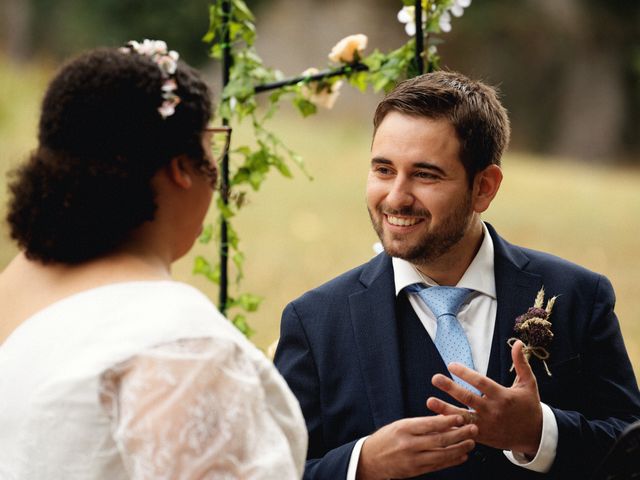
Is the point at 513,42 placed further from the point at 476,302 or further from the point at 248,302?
the point at 476,302

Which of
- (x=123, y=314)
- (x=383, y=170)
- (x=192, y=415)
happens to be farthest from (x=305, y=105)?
(x=192, y=415)

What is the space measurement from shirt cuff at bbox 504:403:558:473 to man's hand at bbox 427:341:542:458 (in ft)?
0.10

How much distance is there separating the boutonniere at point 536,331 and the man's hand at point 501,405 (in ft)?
0.62

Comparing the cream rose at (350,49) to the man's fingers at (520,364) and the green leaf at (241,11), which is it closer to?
the green leaf at (241,11)

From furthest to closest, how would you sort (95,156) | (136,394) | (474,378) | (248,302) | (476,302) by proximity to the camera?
(248,302), (476,302), (474,378), (95,156), (136,394)

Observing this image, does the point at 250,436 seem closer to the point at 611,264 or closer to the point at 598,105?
the point at 611,264

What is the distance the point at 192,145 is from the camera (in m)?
1.72

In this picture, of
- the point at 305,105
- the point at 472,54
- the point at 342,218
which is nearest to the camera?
the point at 305,105

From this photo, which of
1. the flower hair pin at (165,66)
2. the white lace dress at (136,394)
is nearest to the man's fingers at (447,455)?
the white lace dress at (136,394)

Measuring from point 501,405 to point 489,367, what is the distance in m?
0.30

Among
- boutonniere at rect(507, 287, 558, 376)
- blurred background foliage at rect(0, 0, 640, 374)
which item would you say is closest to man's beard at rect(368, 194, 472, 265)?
boutonniere at rect(507, 287, 558, 376)

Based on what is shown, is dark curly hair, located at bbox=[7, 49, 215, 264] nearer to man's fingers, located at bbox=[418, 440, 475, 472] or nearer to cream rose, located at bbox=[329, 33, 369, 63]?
man's fingers, located at bbox=[418, 440, 475, 472]

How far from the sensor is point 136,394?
1.50m

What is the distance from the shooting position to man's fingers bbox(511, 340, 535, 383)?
2105 millimetres
